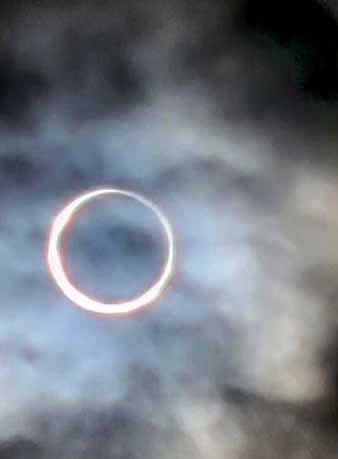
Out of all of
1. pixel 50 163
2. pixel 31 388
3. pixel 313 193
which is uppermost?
pixel 313 193

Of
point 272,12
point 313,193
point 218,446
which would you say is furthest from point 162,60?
point 218,446

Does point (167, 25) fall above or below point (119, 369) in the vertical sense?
above

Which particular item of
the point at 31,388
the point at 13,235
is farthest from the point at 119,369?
the point at 13,235

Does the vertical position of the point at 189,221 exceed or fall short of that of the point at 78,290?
it exceeds it

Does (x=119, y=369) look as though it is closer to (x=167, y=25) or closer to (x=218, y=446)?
(x=218, y=446)
